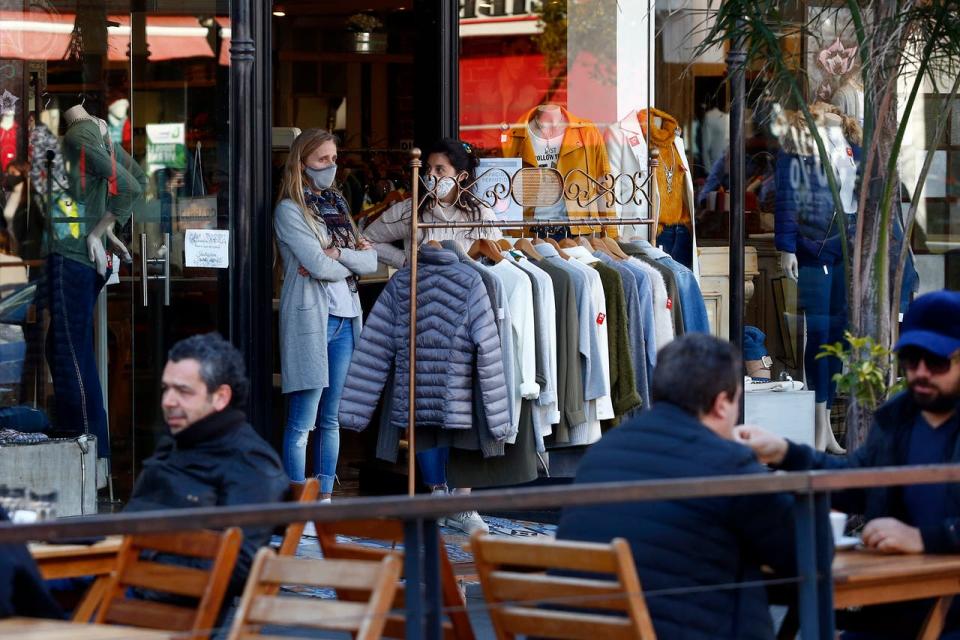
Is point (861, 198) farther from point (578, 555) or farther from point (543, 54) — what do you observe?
point (578, 555)

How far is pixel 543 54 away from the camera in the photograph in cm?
948

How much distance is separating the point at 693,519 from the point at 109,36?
15.8 feet

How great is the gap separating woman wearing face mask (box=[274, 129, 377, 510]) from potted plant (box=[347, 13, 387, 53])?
4407 mm

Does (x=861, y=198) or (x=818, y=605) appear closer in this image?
(x=818, y=605)

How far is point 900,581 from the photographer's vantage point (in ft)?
14.6

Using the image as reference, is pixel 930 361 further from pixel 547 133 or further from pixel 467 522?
pixel 547 133

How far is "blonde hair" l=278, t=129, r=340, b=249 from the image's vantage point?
7.93 metres

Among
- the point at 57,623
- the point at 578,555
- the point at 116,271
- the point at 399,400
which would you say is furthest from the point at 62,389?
the point at 578,555

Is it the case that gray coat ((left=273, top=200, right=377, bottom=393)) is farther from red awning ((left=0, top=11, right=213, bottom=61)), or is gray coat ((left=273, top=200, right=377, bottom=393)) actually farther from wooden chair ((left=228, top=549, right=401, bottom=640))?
wooden chair ((left=228, top=549, right=401, bottom=640))

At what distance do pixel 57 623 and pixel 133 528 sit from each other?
2.71 feet

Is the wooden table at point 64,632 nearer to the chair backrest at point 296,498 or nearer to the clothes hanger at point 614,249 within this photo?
the chair backrest at point 296,498

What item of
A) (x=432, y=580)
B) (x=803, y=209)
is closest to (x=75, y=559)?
(x=432, y=580)

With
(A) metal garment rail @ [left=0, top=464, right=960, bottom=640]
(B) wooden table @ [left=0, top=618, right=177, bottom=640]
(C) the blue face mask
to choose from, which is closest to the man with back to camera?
(A) metal garment rail @ [left=0, top=464, right=960, bottom=640]

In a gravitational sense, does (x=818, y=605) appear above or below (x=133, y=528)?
below
